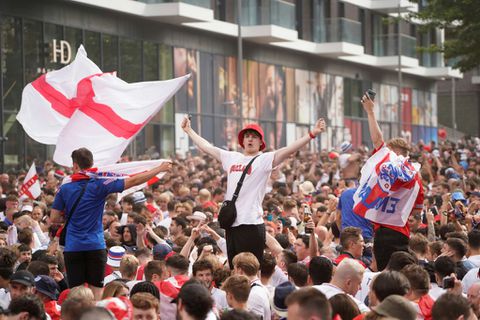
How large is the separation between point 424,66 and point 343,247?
183 feet

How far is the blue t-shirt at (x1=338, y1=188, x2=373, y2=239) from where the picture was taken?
14.4 metres

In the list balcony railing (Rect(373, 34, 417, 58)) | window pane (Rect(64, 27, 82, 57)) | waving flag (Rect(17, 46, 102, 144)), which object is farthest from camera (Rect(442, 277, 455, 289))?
balcony railing (Rect(373, 34, 417, 58))

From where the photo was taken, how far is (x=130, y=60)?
135ft

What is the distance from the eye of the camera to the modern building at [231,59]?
3578 centimetres

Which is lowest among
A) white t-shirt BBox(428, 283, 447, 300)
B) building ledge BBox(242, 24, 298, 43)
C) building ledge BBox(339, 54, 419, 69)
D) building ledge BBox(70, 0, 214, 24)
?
white t-shirt BBox(428, 283, 447, 300)

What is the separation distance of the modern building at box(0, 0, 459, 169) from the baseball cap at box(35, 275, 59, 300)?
24.3 m

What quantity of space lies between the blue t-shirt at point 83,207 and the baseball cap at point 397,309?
4231 millimetres

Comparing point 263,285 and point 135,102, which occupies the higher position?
point 135,102

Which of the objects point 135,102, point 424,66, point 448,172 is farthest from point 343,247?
point 424,66

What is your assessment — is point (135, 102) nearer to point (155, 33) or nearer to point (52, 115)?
point (52, 115)

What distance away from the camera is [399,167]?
1219cm

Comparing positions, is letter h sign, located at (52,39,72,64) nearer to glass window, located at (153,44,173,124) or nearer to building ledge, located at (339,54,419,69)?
glass window, located at (153,44,173,124)

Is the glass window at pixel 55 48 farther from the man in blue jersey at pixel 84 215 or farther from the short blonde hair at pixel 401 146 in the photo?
the man in blue jersey at pixel 84 215

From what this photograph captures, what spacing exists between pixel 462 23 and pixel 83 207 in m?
27.3
